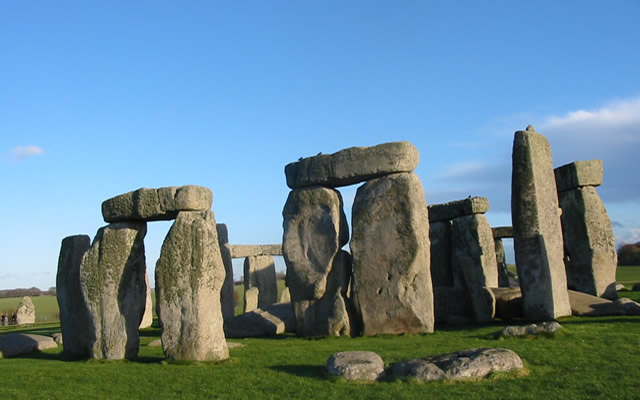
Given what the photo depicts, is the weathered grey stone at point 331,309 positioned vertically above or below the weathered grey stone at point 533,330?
above

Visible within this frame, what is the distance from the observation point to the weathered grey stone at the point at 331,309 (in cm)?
1401

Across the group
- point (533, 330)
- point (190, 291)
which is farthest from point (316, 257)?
point (533, 330)

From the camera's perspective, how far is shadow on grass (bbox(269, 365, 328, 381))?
28.2 feet

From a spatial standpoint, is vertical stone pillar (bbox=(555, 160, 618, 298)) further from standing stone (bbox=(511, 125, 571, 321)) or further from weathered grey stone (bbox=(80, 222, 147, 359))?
weathered grey stone (bbox=(80, 222, 147, 359))

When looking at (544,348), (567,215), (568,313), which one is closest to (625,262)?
(567,215)

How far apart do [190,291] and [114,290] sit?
5.38ft

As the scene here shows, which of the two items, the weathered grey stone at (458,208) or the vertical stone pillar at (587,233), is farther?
the weathered grey stone at (458,208)

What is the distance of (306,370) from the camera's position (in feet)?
29.9

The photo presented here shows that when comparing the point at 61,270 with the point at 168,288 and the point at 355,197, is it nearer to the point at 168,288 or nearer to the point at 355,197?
the point at 168,288

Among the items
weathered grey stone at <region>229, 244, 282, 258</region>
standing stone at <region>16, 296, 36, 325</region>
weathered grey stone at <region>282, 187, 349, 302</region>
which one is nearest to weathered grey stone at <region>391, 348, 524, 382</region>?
weathered grey stone at <region>282, 187, 349, 302</region>

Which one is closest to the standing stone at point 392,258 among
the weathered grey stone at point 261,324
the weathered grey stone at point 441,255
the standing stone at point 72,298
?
the weathered grey stone at point 261,324

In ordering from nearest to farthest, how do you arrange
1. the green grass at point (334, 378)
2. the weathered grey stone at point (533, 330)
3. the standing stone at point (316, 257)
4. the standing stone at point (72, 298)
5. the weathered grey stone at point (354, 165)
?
the green grass at point (334, 378)
the weathered grey stone at point (533, 330)
the standing stone at point (72, 298)
the weathered grey stone at point (354, 165)
the standing stone at point (316, 257)

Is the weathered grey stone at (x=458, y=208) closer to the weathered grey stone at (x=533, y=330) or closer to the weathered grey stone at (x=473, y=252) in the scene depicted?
the weathered grey stone at (x=473, y=252)

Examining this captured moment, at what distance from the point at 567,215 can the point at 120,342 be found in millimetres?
11922
